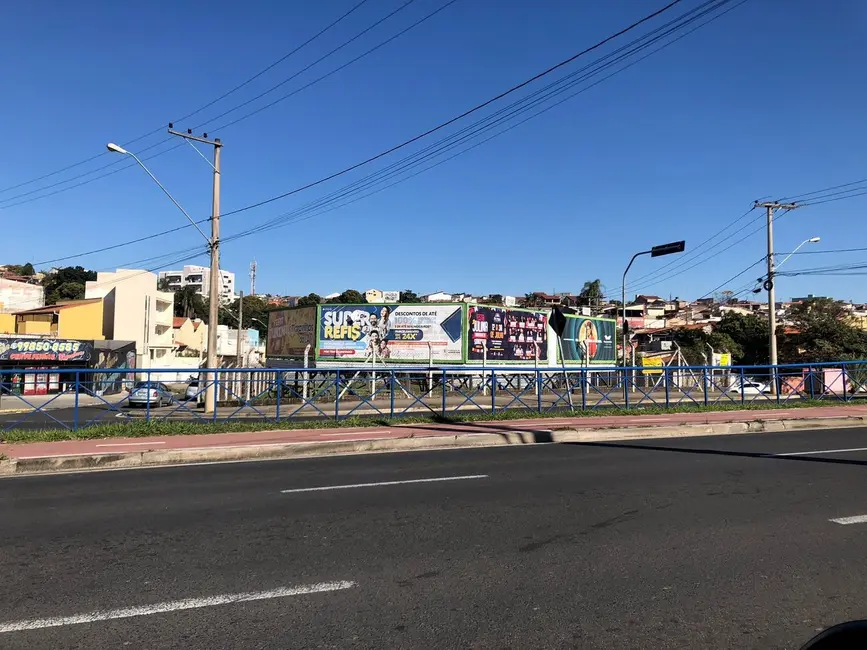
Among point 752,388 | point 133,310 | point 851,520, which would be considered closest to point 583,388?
point 752,388

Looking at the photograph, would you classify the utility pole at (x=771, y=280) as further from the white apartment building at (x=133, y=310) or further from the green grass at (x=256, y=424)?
the white apartment building at (x=133, y=310)

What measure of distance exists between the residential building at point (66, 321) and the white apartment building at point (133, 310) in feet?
3.77

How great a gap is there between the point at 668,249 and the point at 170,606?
27.2m

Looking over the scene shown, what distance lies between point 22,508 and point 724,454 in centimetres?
1071

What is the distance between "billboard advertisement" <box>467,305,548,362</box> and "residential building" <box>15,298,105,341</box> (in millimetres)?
33834

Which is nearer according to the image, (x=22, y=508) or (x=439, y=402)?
(x=22, y=508)

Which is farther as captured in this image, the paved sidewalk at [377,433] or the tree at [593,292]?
the tree at [593,292]

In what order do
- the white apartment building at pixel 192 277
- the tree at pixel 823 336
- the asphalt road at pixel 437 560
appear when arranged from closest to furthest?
the asphalt road at pixel 437 560
the tree at pixel 823 336
the white apartment building at pixel 192 277

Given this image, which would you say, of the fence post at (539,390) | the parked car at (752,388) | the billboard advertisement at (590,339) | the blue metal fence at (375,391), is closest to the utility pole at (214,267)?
the blue metal fence at (375,391)

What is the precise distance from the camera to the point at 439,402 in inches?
782

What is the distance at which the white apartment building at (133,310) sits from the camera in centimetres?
5369

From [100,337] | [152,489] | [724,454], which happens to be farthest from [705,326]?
[152,489]

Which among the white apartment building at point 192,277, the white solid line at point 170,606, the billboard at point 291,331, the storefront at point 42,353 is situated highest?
the white apartment building at point 192,277

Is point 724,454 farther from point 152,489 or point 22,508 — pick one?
point 22,508
